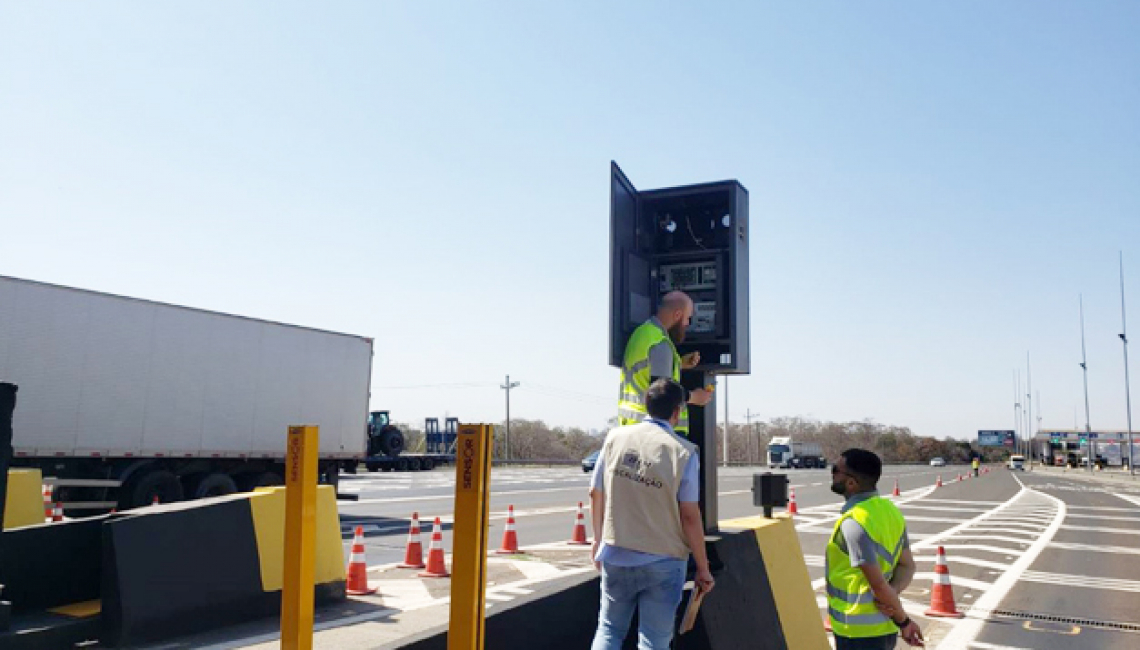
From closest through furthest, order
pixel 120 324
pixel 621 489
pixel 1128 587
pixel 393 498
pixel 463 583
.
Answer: pixel 463 583 < pixel 621 489 < pixel 1128 587 < pixel 120 324 < pixel 393 498

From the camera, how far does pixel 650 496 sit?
11.9 feet

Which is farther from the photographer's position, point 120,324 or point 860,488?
point 120,324

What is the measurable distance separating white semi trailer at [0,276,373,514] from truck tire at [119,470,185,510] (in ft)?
0.08

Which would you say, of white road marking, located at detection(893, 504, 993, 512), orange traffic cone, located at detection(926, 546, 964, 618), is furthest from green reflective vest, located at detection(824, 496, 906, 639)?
white road marking, located at detection(893, 504, 993, 512)

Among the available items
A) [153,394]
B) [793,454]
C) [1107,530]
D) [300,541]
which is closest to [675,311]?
[300,541]

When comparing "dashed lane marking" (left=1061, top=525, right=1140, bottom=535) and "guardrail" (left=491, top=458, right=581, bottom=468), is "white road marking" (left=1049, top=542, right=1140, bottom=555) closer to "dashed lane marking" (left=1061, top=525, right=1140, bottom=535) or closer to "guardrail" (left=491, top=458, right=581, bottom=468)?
"dashed lane marking" (left=1061, top=525, right=1140, bottom=535)

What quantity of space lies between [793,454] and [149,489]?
61045 mm

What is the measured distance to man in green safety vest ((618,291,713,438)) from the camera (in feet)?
14.7

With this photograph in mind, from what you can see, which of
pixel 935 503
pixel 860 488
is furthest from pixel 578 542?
pixel 935 503

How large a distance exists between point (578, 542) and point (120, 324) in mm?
9319

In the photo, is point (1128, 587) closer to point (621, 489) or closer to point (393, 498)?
point (621, 489)

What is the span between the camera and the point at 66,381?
1516cm

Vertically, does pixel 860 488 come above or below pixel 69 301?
below

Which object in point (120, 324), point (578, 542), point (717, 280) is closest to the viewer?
point (717, 280)
